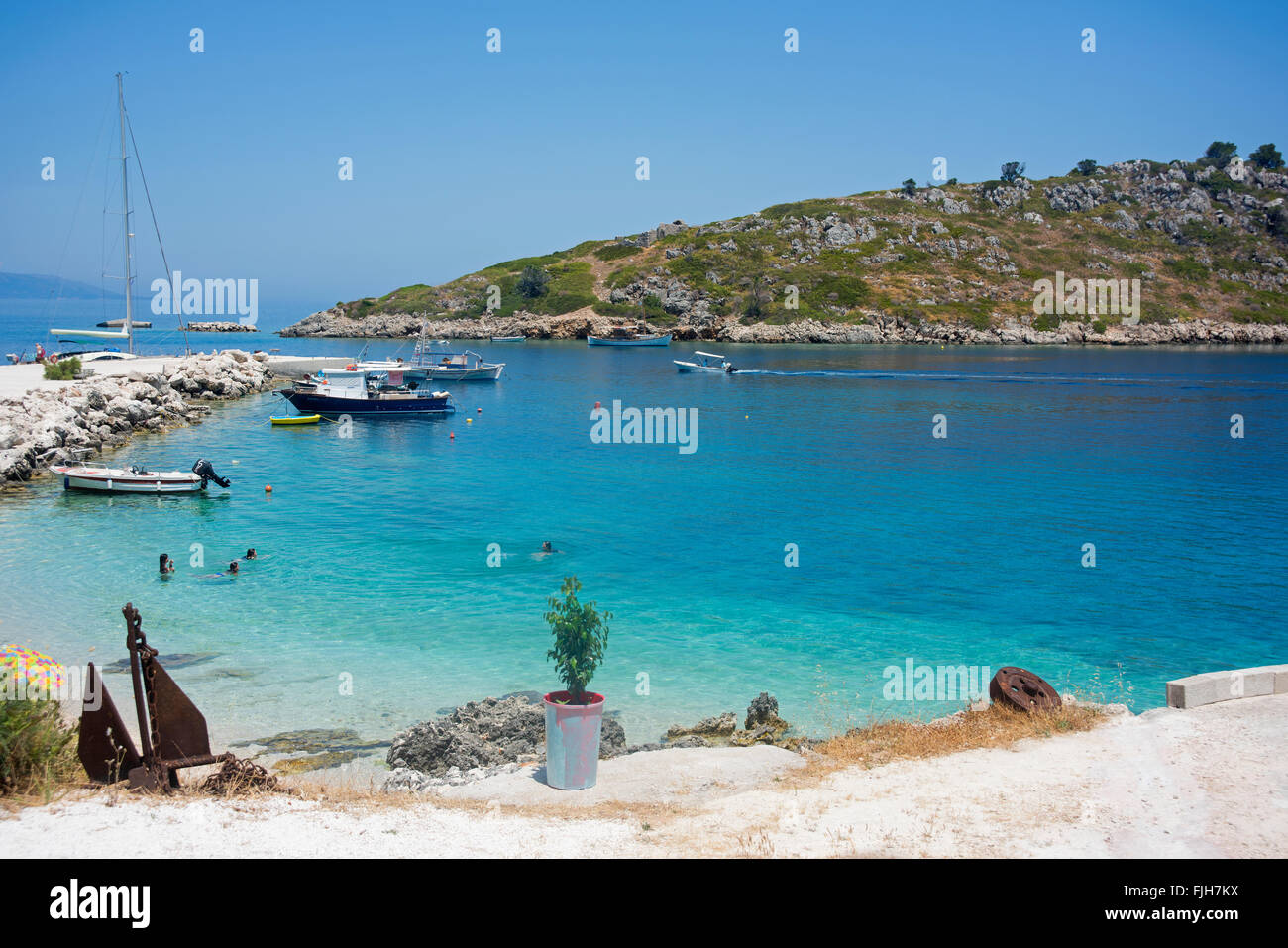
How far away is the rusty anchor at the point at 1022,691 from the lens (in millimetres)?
11672

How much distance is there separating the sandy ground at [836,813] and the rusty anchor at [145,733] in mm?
437

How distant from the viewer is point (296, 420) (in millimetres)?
53469

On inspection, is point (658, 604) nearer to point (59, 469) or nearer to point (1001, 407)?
point (59, 469)

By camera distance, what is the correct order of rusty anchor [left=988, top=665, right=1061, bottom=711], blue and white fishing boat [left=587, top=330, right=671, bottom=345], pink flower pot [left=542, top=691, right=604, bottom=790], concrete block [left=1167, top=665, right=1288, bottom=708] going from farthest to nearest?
blue and white fishing boat [left=587, top=330, right=671, bottom=345], rusty anchor [left=988, top=665, right=1061, bottom=711], concrete block [left=1167, top=665, right=1288, bottom=708], pink flower pot [left=542, top=691, right=604, bottom=790]

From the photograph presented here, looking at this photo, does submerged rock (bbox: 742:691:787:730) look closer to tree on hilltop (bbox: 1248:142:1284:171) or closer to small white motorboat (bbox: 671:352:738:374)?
small white motorboat (bbox: 671:352:738:374)

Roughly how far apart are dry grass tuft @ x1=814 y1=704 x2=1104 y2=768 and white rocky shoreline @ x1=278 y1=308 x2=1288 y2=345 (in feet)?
409

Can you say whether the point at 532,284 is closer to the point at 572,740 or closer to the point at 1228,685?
the point at 572,740

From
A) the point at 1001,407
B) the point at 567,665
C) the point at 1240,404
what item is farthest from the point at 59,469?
the point at 1240,404

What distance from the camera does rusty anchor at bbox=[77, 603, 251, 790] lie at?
8339mm

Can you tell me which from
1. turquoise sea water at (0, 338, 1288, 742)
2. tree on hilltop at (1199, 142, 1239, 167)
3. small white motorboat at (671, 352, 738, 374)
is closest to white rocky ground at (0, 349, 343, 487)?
turquoise sea water at (0, 338, 1288, 742)

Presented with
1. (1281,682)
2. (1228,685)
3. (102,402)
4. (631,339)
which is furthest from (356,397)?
(631,339)

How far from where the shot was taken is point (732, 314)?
14075cm

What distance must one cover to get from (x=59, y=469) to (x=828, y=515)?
2961cm

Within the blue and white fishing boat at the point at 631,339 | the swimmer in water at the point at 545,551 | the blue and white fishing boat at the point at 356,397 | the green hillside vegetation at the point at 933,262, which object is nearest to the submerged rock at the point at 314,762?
the swimmer in water at the point at 545,551
